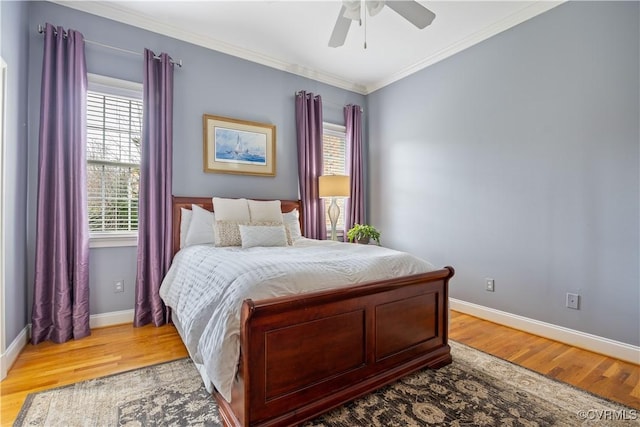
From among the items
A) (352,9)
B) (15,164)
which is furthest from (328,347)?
(15,164)

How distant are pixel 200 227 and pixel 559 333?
3.38 m

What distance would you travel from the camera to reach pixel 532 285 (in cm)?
293

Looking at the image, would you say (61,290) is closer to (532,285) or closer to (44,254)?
(44,254)

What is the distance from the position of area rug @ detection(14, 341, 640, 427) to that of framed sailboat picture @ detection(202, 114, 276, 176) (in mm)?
2191

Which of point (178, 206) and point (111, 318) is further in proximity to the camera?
point (178, 206)

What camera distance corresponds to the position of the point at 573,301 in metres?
2.65

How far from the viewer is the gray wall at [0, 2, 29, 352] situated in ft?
7.11

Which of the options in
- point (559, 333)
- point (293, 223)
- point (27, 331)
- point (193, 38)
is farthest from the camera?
point (293, 223)

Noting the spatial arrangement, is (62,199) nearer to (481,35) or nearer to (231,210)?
(231,210)

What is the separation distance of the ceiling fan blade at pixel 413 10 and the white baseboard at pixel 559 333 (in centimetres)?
272

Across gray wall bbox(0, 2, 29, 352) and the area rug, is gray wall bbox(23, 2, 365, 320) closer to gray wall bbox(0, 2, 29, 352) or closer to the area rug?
gray wall bbox(0, 2, 29, 352)

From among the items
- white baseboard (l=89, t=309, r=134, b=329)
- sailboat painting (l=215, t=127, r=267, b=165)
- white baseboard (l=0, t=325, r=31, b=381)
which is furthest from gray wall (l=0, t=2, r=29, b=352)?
sailboat painting (l=215, t=127, r=267, b=165)

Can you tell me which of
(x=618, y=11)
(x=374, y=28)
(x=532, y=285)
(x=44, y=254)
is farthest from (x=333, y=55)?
(x=44, y=254)

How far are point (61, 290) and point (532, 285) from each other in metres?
4.12
